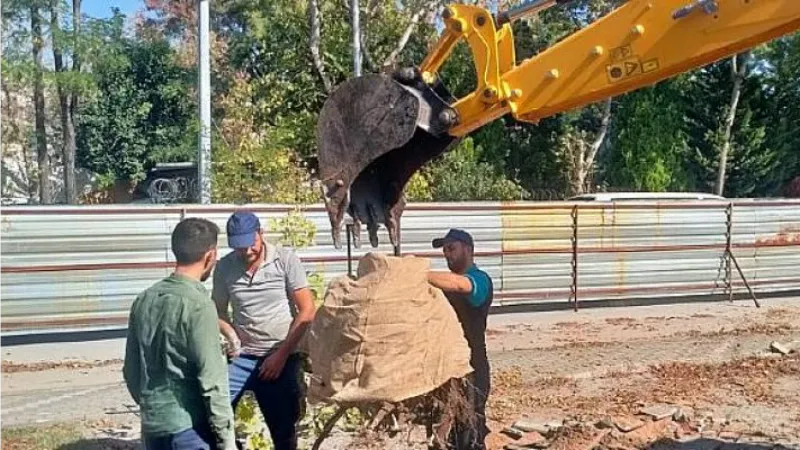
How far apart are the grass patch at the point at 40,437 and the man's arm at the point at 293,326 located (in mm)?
2642

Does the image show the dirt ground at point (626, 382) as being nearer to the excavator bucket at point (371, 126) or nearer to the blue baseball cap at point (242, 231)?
the blue baseball cap at point (242, 231)

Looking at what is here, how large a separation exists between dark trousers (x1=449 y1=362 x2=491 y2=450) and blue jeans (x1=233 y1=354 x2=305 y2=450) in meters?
0.91

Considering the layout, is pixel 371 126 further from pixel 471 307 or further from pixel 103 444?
pixel 103 444

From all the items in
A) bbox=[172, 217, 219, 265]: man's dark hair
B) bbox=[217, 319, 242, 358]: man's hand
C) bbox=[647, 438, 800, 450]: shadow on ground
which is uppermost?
bbox=[172, 217, 219, 265]: man's dark hair

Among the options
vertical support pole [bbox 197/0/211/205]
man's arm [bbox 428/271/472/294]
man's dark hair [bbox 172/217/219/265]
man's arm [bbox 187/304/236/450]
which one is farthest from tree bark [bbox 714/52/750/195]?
man's arm [bbox 187/304/236/450]

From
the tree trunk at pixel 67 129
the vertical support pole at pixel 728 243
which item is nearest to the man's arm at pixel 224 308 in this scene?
the vertical support pole at pixel 728 243

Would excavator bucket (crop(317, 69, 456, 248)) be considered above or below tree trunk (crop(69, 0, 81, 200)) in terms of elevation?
below

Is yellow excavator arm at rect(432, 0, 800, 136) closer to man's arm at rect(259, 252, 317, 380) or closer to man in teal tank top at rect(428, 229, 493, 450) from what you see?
man in teal tank top at rect(428, 229, 493, 450)

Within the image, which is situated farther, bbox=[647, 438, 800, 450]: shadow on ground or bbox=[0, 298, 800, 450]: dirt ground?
bbox=[0, 298, 800, 450]: dirt ground

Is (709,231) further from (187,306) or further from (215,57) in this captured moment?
(215,57)

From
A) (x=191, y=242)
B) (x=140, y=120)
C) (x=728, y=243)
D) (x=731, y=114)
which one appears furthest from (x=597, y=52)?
(x=140, y=120)

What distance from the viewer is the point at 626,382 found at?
400 inches

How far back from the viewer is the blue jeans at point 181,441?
4232mm

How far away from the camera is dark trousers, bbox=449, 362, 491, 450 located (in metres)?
5.47
